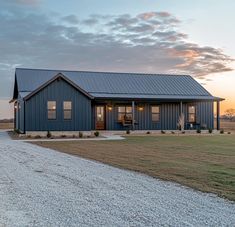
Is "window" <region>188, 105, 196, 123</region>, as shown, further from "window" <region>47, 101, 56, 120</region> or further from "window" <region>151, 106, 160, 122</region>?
"window" <region>47, 101, 56, 120</region>

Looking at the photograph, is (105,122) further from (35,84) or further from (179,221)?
(179,221)

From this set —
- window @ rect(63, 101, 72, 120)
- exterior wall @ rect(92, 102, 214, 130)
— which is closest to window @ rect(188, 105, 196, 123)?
exterior wall @ rect(92, 102, 214, 130)

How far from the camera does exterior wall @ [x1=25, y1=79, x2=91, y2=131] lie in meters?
29.0

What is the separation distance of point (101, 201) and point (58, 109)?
22256 mm

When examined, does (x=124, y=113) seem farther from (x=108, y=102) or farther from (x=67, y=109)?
(x=67, y=109)

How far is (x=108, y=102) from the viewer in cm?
3366

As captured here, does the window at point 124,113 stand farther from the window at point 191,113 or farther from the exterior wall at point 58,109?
the window at point 191,113

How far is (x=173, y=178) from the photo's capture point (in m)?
10.2

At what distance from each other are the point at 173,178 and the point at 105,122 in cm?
2376

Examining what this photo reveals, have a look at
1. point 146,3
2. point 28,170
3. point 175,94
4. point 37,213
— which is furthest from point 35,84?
point 37,213

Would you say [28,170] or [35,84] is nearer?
[28,170]

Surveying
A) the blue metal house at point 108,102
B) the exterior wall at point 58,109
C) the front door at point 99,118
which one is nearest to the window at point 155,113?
the blue metal house at point 108,102

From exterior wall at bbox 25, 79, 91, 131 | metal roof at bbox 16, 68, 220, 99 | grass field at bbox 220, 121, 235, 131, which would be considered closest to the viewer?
exterior wall at bbox 25, 79, 91, 131

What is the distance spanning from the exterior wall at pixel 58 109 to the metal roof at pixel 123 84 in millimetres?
2977
